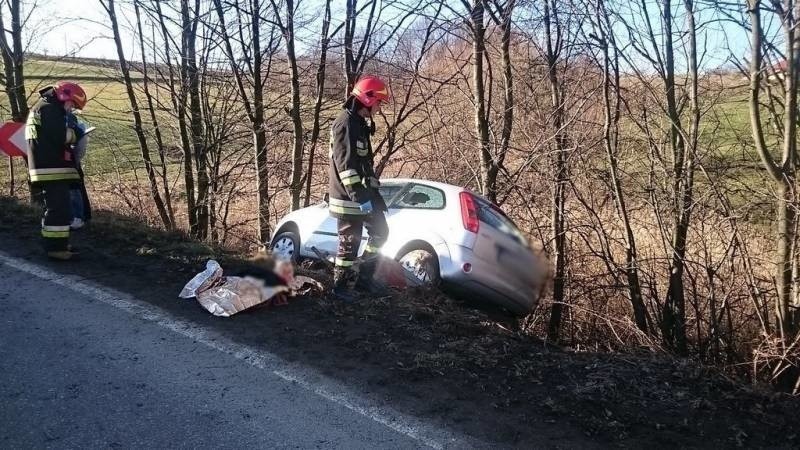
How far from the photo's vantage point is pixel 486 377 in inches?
158

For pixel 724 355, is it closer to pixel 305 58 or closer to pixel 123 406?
pixel 123 406

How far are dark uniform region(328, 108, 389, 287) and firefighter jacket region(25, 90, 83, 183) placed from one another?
115 inches

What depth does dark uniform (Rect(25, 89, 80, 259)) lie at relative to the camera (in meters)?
6.16

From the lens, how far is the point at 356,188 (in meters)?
5.22

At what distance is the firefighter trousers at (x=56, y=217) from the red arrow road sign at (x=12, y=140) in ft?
11.9

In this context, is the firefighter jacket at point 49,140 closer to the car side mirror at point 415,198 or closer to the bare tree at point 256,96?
the car side mirror at point 415,198

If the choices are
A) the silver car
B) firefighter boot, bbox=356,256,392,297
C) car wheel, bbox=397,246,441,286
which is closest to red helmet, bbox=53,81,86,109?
the silver car

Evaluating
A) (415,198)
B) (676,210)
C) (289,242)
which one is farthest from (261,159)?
(676,210)

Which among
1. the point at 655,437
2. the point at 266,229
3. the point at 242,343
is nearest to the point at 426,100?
the point at 266,229

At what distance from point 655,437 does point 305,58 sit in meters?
8.98

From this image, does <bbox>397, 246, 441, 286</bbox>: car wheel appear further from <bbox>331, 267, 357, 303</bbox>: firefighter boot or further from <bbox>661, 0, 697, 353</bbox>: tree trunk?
<bbox>661, 0, 697, 353</bbox>: tree trunk

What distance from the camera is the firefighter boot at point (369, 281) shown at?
560cm

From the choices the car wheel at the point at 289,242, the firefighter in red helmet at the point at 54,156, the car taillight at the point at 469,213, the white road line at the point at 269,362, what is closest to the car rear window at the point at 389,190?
the car taillight at the point at 469,213

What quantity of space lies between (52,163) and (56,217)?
0.55m
